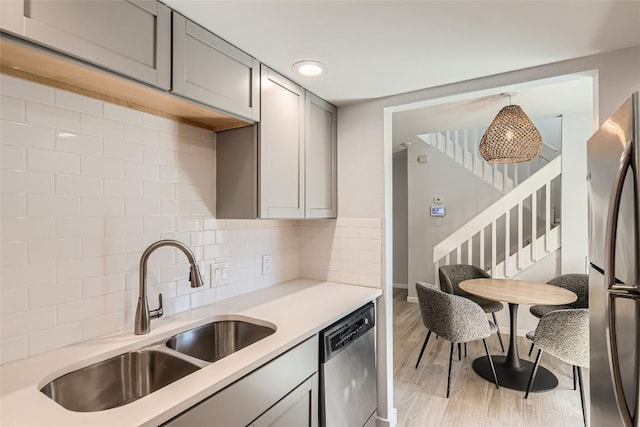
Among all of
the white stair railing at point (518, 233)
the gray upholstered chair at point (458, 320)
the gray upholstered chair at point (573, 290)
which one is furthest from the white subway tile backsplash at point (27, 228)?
the white stair railing at point (518, 233)

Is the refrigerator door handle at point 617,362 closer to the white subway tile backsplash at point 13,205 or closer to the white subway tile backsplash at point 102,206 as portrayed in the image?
the white subway tile backsplash at point 102,206

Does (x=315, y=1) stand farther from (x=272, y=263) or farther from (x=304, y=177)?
(x=272, y=263)

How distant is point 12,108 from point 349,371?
1.77 m

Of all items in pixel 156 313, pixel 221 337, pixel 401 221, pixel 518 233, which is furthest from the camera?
pixel 401 221

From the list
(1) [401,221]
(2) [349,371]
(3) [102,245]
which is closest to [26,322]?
(3) [102,245]

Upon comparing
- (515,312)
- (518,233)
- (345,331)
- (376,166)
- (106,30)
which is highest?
(106,30)

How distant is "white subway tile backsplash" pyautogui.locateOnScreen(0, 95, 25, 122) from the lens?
1.08 m

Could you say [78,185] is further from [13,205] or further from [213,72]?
[213,72]

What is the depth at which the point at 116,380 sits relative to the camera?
48.4 inches

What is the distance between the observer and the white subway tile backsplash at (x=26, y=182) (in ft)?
3.59

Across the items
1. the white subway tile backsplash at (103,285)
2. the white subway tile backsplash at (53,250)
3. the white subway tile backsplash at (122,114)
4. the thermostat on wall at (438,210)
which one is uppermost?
the white subway tile backsplash at (122,114)

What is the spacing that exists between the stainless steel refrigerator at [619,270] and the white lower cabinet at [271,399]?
40.7 inches

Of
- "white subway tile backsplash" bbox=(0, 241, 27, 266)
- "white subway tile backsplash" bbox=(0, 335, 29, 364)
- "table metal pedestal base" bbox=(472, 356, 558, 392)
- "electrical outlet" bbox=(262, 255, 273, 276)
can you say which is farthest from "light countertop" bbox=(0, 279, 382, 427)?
"table metal pedestal base" bbox=(472, 356, 558, 392)

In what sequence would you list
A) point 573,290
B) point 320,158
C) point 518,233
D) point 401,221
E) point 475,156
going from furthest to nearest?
point 401,221 → point 475,156 → point 518,233 → point 573,290 → point 320,158
